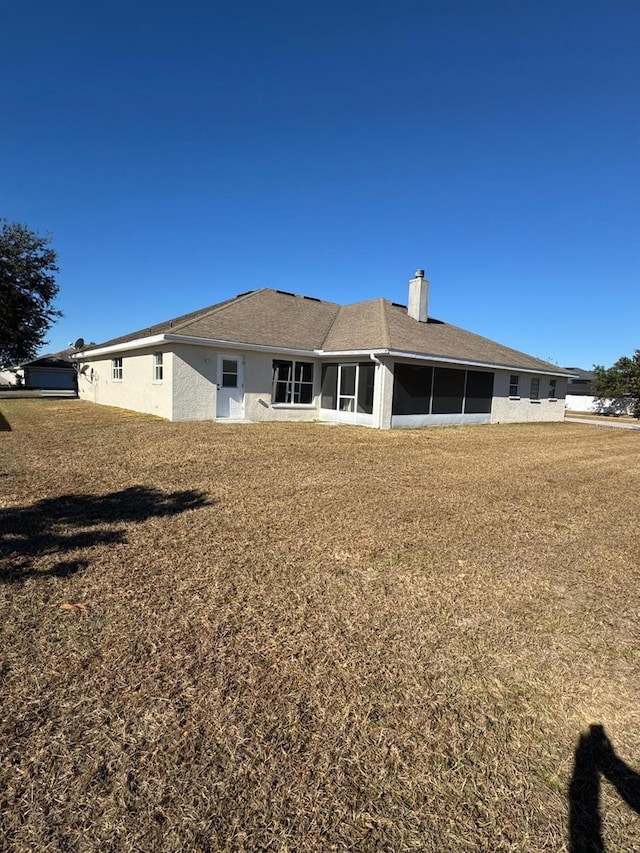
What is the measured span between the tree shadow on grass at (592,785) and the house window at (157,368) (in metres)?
15.3

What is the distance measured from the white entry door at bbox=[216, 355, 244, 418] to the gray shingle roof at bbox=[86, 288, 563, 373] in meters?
0.83

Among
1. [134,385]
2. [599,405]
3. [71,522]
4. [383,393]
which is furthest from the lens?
[599,405]

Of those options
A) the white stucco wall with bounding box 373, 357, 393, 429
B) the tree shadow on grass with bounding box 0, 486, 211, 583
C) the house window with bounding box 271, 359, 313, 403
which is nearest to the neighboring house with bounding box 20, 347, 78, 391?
the house window with bounding box 271, 359, 313, 403

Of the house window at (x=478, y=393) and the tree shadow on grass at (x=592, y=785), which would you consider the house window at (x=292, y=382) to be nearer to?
the house window at (x=478, y=393)

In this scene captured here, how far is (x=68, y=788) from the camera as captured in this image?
75.8 inches

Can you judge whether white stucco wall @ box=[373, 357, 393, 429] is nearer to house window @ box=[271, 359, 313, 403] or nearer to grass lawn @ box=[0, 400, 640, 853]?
house window @ box=[271, 359, 313, 403]

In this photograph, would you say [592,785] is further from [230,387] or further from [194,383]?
[230,387]

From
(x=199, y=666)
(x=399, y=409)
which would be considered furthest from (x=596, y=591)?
(x=399, y=409)

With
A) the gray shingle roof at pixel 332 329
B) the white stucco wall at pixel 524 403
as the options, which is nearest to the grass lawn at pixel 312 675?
the gray shingle roof at pixel 332 329

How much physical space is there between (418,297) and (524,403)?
7.38 metres

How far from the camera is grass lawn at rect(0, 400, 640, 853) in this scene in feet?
6.07

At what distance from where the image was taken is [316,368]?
1772 cm

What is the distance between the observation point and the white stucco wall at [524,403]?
20.4 meters

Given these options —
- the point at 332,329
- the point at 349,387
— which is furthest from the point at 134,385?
the point at 349,387
